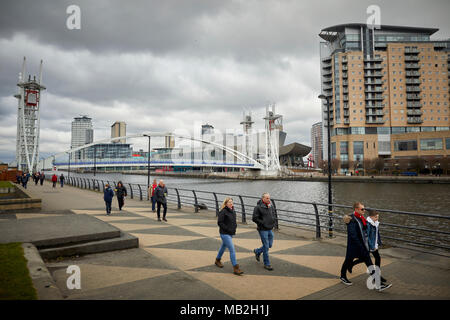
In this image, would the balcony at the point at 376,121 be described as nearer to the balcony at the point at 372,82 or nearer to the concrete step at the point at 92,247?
the balcony at the point at 372,82

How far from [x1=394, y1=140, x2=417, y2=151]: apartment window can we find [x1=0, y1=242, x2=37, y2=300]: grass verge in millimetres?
105011

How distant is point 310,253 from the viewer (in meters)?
8.40

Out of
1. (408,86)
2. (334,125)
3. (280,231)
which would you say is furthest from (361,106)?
(280,231)

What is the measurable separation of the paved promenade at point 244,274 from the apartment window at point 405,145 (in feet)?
322

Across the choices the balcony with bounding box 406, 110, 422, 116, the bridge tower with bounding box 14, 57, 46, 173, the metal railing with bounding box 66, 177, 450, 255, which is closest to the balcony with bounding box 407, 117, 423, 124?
the balcony with bounding box 406, 110, 422, 116

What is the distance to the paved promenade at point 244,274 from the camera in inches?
218

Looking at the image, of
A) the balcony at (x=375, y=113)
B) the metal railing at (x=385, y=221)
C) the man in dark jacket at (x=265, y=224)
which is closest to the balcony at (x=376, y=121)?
the balcony at (x=375, y=113)

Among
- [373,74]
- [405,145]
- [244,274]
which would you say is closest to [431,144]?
[405,145]

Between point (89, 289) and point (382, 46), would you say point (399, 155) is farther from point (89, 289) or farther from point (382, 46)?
point (89, 289)

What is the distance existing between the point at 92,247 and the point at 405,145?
104875mm

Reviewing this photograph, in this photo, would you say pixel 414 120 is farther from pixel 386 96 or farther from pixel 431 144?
pixel 431 144

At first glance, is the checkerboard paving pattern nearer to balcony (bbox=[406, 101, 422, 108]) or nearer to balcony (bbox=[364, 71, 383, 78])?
balcony (bbox=[364, 71, 383, 78])

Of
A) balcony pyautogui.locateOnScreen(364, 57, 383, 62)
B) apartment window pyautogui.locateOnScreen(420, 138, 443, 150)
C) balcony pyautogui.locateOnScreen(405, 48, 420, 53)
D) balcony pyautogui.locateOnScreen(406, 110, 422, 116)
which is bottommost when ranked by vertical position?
apartment window pyautogui.locateOnScreen(420, 138, 443, 150)

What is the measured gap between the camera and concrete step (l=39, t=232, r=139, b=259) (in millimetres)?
7605
